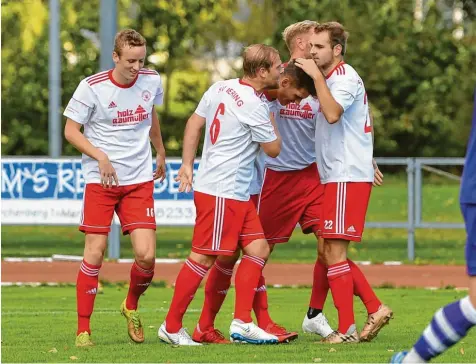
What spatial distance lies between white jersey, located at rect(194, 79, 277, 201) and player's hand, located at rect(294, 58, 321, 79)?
1.12 ft

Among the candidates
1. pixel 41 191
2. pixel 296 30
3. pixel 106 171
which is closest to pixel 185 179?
pixel 106 171

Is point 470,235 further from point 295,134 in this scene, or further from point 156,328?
point 156,328

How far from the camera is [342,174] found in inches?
382

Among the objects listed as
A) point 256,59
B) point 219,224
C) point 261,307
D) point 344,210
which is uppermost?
point 256,59

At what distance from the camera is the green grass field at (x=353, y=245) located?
21531mm

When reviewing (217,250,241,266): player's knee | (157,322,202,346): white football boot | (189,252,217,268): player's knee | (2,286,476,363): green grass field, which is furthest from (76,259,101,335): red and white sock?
(217,250,241,266): player's knee

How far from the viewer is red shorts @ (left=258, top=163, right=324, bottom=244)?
10.3m

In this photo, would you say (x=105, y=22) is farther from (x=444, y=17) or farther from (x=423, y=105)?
(x=444, y=17)

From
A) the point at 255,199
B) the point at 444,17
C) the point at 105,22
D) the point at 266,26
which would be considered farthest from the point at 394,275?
the point at 444,17

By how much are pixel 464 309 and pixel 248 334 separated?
272cm

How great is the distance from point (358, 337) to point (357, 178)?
1.07 m

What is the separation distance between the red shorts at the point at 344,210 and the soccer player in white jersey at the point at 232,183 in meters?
0.46

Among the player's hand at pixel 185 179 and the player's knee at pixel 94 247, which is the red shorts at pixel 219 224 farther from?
the player's knee at pixel 94 247

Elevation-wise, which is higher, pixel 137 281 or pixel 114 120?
pixel 114 120
